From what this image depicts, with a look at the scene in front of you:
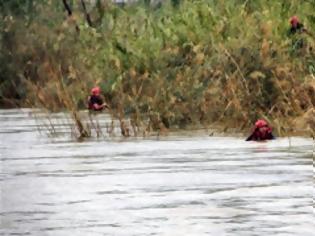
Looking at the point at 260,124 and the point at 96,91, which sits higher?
the point at 96,91

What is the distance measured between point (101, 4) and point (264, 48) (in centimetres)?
995

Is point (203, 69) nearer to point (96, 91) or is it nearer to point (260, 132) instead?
point (96, 91)

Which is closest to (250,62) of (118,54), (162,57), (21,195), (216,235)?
(162,57)

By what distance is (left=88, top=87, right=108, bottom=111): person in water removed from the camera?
2054 cm

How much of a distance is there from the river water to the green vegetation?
0.90 metres

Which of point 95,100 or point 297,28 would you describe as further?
point 95,100

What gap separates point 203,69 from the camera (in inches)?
A: 739

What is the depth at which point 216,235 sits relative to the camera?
919cm

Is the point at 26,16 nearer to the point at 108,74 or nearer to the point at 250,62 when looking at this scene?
the point at 108,74

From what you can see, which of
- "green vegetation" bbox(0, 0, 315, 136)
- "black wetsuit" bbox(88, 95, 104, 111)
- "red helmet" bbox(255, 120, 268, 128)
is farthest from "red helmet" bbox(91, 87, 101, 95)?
"red helmet" bbox(255, 120, 268, 128)

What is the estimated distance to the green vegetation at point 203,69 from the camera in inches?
692

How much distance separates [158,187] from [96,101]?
9043 mm

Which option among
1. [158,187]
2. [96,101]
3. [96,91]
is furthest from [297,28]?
[158,187]

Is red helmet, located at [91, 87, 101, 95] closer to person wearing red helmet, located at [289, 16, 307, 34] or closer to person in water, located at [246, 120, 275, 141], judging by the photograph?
person wearing red helmet, located at [289, 16, 307, 34]
